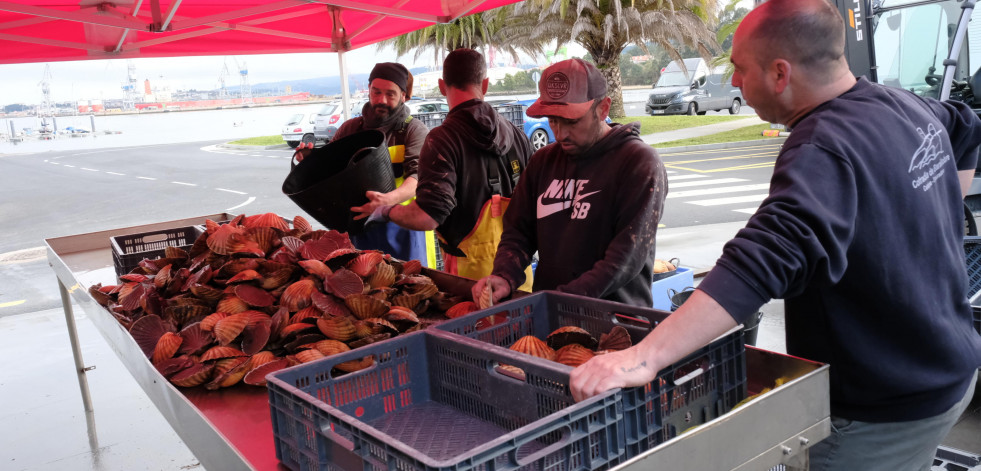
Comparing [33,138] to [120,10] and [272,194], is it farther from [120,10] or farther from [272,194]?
[120,10]

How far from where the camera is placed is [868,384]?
152 cm

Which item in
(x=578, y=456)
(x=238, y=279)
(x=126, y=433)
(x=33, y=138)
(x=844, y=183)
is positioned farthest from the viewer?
(x=33, y=138)

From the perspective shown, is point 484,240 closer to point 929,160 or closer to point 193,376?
point 193,376

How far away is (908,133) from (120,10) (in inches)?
187

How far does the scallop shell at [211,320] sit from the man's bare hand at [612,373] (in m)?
1.26

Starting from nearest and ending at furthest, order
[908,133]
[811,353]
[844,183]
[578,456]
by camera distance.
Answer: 1. [578,456]
2. [844,183]
3. [908,133]
4. [811,353]

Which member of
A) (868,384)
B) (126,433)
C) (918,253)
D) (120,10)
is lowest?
(126,433)

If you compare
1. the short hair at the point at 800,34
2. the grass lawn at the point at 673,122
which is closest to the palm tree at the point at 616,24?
the grass lawn at the point at 673,122

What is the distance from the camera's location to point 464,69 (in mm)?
3207

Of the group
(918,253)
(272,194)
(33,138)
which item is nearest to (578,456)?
(918,253)

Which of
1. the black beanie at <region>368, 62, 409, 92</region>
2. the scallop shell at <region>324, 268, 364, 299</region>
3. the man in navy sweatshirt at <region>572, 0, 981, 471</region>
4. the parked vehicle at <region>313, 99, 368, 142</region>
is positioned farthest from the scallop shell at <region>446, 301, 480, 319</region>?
the parked vehicle at <region>313, 99, 368, 142</region>

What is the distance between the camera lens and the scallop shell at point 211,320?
2111mm

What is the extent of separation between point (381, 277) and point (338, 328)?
1.18 feet

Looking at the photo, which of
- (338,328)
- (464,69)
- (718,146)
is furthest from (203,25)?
(718,146)
